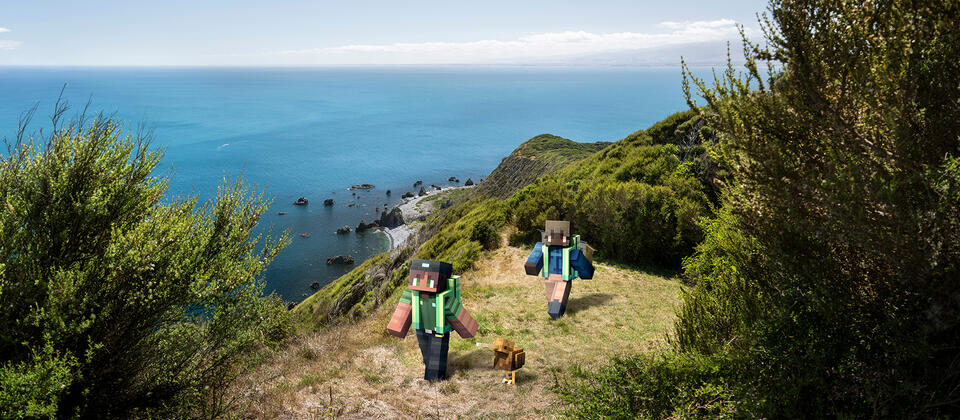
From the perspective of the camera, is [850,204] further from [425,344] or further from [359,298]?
[359,298]

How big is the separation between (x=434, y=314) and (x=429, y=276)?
1.02 metres

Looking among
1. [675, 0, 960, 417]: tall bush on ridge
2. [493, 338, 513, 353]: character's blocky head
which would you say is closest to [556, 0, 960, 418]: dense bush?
[675, 0, 960, 417]: tall bush on ridge

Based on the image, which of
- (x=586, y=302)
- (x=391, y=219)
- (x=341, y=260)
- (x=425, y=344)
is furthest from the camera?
(x=391, y=219)

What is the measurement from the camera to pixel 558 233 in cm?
1465

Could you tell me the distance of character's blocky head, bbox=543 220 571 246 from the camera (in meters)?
14.6

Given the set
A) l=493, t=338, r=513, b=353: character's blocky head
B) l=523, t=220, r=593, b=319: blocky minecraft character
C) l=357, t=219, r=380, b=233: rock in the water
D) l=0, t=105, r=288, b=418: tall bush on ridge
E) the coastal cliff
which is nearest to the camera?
l=0, t=105, r=288, b=418: tall bush on ridge

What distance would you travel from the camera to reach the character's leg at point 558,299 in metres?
14.9

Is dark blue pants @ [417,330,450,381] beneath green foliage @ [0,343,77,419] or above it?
beneath

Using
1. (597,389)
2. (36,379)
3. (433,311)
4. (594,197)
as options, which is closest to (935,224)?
(597,389)

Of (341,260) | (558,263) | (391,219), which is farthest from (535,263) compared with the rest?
(391,219)

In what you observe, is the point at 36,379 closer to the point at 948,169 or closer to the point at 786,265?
the point at 786,265

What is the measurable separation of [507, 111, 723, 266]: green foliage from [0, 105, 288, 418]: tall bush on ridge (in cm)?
1724

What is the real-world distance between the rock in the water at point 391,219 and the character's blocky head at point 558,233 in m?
70.1

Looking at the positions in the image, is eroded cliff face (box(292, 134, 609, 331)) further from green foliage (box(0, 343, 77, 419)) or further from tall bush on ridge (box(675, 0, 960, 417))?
tall bush on ridge (box(675, 0, 960, 417))
